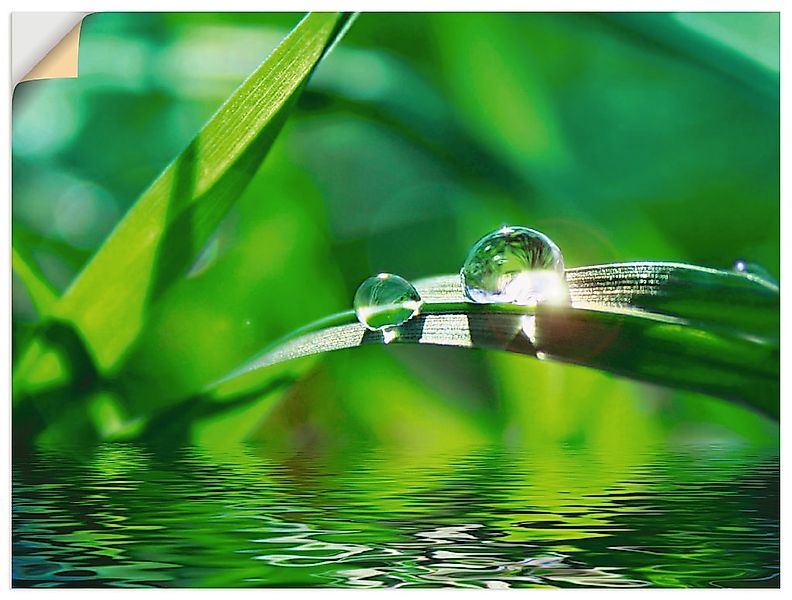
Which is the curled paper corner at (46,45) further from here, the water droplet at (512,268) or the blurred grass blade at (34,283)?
the water droplet at (512,268)

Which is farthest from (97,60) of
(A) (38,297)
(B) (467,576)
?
(B) (467,576)

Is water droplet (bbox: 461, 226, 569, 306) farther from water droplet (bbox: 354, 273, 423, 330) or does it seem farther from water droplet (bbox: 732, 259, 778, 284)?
water droplet (bbox: 732, 259, 778, 284)

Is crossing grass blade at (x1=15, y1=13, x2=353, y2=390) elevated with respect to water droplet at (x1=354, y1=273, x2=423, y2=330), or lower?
elevated

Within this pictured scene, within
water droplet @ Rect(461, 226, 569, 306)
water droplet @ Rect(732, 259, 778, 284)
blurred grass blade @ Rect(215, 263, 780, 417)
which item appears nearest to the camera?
blurred grass blade @ Rect(215, 263, 780, 417)

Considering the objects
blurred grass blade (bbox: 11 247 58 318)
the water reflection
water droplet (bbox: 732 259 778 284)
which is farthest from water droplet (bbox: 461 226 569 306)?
blurred grass blade (bbox: 11 247 58 318)

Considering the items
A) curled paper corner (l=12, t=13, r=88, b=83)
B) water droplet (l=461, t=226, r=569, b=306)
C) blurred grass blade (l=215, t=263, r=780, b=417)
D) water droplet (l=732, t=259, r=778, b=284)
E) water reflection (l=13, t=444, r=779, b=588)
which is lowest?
water reflection (l=13, t=444, r=779, b=588)

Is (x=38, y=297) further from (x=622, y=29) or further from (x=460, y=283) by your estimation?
(x=622, y=29)
